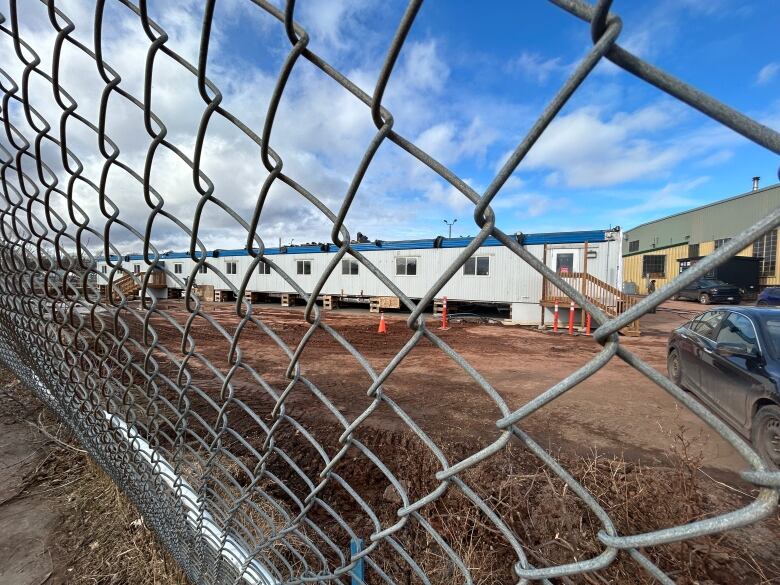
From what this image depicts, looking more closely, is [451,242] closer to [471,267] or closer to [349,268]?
[471,267]

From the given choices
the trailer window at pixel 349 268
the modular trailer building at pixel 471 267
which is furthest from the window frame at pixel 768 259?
the trailer window at pixel 349 268

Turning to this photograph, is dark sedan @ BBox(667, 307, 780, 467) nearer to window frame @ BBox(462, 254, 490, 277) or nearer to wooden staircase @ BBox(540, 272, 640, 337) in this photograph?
wooden staircase @ BBox(540, 272, 640, 337)

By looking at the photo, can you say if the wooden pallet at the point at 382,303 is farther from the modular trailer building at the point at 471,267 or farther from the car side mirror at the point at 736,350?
the car side mirror at the point at 736,350

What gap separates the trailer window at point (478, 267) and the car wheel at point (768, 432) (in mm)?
12065

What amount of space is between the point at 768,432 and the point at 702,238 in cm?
3838

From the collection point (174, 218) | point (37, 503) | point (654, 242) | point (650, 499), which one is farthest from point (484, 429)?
point (654, 242)

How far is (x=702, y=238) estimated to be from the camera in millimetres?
32250

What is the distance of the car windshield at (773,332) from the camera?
3577 millimetres

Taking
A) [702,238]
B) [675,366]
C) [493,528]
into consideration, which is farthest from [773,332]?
[702,238]

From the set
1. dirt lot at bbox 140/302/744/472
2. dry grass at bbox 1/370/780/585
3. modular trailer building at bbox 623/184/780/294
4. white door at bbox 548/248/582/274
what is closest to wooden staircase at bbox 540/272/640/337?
white door at bbox 548/248/582/274

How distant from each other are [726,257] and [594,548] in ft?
7.95

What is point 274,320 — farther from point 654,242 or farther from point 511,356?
point 654,242

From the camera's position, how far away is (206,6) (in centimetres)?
64

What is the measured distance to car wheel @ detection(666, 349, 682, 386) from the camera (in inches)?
225
